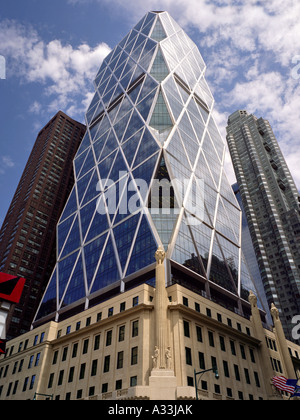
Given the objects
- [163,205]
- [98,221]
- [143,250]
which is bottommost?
[143,250]

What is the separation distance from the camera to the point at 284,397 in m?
60.4

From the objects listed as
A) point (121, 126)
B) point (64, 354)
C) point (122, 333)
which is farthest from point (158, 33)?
point (64, 354)

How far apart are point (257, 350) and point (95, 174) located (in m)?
70.3

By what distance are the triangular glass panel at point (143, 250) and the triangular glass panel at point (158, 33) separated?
9055 centimetres

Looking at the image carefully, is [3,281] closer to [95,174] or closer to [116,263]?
[116,263]

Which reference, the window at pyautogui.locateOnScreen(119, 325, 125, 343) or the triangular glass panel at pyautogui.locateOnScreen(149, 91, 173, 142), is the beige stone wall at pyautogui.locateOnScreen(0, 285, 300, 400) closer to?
the window at pyautogui.locateOnScreen(119, 325, 125, 343)

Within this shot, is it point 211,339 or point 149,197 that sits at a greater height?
point 149,197

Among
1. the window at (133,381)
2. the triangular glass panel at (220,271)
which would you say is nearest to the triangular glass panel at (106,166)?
the triangular glass panel at (220,271)

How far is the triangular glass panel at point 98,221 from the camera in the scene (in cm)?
8956

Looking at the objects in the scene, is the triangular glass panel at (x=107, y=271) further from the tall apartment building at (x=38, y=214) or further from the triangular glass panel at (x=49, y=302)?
the tall apartment building at (x=38, y=214)

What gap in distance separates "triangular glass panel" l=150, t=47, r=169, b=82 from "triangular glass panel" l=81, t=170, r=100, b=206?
38104 millimetres

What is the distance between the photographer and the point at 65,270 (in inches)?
3642

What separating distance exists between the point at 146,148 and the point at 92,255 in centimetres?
3145

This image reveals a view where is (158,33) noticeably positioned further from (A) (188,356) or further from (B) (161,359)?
(B) (161,359)
